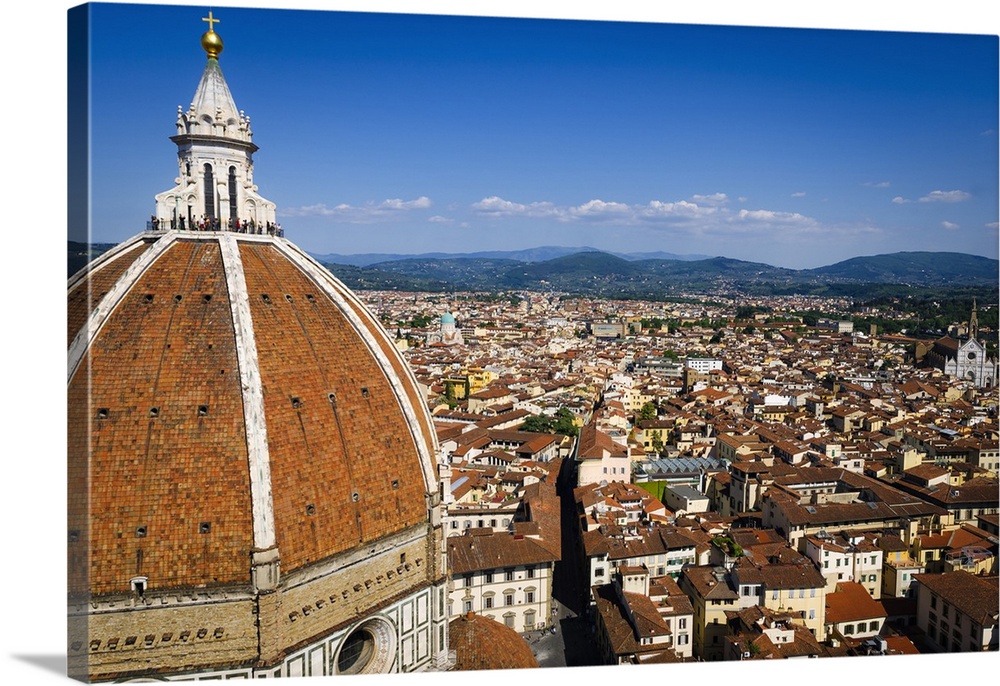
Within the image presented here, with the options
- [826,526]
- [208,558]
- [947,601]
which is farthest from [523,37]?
[826,526]

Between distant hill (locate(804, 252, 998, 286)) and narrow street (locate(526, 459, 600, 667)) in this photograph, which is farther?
narrow street (locate(526, 459, 600, 667))

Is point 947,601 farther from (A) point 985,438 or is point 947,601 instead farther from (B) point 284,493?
(B) point 284,493

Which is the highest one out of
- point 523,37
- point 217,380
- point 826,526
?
point 523,37

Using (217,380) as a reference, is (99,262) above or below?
above

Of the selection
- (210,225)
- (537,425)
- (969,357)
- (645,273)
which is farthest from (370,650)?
(537,425)

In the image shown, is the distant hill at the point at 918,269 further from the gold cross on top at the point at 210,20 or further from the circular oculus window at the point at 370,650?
the gold cross on top at the point at 210,20

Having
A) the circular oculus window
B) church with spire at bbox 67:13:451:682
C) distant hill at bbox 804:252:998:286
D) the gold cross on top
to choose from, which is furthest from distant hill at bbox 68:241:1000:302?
the circular oculus window

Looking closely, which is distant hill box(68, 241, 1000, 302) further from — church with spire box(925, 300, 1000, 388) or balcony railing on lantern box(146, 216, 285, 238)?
church with spire box(925, 300, 1000, 388)
